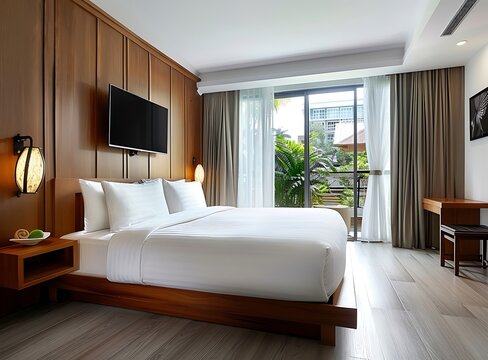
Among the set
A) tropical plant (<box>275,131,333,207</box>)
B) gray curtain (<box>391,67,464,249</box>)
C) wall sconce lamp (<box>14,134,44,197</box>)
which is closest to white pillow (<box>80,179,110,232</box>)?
wall sconce lamp (<box>14,134,44,197</box>)

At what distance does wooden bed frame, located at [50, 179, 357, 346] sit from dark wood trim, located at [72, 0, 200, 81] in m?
2.41

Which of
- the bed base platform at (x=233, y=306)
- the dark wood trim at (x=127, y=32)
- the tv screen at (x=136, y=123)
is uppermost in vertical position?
the dark wood trim at (x=127, y=32)

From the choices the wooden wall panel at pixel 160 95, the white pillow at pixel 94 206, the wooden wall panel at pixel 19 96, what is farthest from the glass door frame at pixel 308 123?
the wooden wall panel at pixel 19 96

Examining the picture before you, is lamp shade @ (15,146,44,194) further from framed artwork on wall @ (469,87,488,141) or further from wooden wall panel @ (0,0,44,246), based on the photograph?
framed artwork on wall @ (469,87,488,141)

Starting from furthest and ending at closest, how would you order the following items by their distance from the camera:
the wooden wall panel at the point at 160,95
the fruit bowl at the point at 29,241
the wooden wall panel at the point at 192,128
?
the wooden wall panel at the point at 192,128, the wooden wall panel at the point at 160,95, the fruit bowl at the point at 29,241

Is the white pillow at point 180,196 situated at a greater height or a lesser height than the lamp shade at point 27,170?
lesser

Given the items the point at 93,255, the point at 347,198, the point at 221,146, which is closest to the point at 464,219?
the point at 347,198

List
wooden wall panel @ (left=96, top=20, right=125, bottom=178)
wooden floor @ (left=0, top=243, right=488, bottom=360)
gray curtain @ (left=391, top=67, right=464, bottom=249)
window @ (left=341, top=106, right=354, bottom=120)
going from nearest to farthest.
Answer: wooden floor @ (left=0, top=243, right=488, bottom=360)
wooden wall panel @ (left=96, top=20, right=125, bottom=178)
gray curtain @ (left=391, top=67, right=464, bottom=249)
window @ (left=341, top=106, right=354, bottom=120)

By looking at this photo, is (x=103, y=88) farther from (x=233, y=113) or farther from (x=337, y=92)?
(x=337, y=92)

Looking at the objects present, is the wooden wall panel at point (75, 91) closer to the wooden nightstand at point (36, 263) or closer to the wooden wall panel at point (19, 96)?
the wooden wall panel at point (19, 96)

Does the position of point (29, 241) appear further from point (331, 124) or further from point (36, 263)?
point (331, 124)

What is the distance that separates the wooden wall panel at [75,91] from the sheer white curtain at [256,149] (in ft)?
8.26

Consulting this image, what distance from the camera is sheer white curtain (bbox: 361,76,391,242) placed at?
167 inches

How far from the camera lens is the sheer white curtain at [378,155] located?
13.9ft
